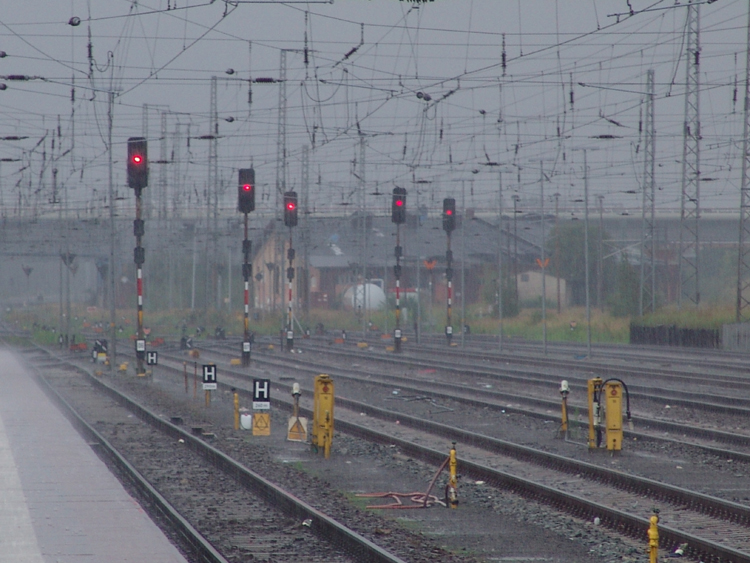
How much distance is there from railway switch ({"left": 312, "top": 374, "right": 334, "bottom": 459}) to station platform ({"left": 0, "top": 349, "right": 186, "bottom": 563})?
3430mm

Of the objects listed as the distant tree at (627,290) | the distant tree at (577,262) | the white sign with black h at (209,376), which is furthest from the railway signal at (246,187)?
the distant tree at (577,262)

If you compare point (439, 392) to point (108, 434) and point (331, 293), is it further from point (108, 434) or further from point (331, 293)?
point (331, 293)

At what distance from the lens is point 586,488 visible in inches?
571

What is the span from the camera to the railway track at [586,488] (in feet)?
37.6

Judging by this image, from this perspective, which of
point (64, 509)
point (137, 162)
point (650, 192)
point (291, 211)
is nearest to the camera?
point (64, 509)

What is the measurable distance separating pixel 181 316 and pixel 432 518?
67121 mm

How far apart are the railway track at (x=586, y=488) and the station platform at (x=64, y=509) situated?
4940 mm

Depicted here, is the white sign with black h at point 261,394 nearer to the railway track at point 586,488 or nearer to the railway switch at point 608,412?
the railway track at point 586,488

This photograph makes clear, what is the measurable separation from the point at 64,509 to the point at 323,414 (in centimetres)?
510

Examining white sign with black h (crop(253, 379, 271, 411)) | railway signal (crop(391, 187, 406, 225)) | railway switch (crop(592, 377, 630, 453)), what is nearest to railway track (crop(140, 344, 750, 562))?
railway switch (crop(592, 377, 630, 453))

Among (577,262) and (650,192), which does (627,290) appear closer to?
(650,192)

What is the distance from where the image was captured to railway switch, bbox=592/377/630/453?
1719 centimetres

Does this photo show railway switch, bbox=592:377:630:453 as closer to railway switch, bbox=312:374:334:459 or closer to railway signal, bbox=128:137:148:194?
railway switch, bbox=312:374:334:459

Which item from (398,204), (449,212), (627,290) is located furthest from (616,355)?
(627,290)
